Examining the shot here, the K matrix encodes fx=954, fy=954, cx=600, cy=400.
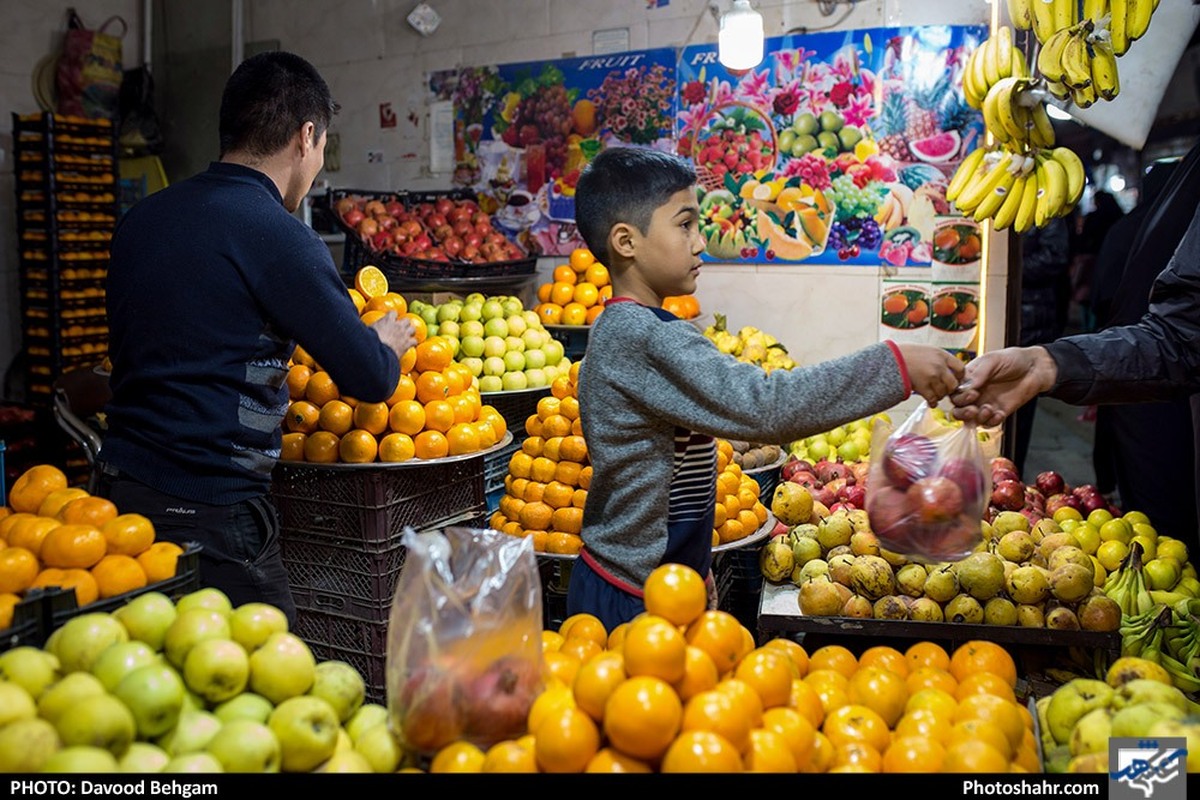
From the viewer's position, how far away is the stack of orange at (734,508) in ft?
11.0

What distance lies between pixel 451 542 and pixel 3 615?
75 centimetres

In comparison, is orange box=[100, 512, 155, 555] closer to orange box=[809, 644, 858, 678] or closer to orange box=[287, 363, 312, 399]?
orange box=[809, 644, 858, 678]

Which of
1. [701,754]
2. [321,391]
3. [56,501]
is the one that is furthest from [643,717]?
[321,391]

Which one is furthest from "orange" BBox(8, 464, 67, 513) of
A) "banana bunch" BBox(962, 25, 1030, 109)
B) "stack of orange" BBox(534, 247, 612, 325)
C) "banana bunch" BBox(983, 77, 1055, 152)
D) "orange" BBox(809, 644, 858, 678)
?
"banana bunch" BBox(962, 25, 1030, 109)

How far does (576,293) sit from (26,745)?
14.9ft

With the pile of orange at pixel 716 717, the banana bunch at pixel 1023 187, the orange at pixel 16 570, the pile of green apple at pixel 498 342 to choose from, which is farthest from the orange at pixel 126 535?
the banana bunch at pixel 1023 187

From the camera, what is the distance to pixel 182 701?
139 cm

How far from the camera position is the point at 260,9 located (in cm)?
711

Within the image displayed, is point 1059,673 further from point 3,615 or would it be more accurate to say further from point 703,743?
point 3,615

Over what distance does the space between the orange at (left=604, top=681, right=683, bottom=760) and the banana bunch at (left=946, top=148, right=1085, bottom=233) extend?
3.59 metres

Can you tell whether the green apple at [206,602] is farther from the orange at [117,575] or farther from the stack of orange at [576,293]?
the stack of orange at [576,293]

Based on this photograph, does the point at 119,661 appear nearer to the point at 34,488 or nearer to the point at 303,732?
the point at 303,732

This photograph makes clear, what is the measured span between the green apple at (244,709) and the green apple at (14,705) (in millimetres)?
246

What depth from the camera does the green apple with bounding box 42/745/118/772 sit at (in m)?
1.24
